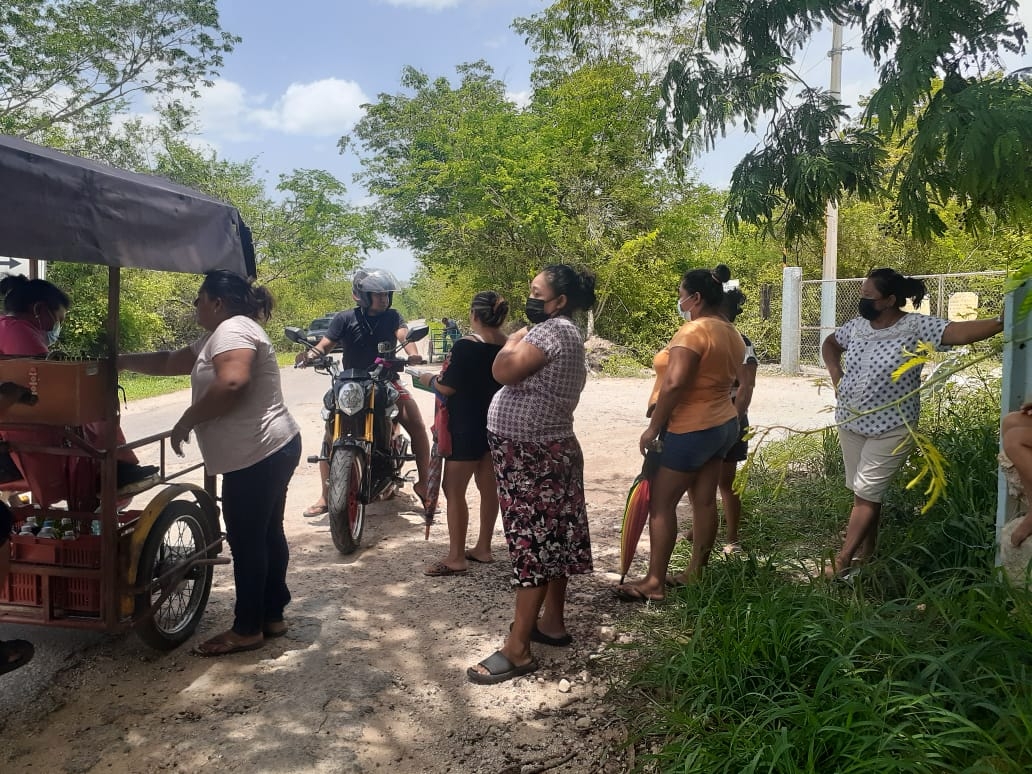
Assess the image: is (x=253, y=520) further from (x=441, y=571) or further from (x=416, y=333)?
(x=416, y=333)

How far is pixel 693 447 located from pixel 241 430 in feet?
6.98

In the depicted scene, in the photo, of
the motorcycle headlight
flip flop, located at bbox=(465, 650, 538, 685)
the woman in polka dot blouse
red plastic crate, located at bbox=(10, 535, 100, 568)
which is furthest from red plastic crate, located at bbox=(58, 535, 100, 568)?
the woman in polka dot blouse

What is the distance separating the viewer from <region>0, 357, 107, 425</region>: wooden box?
307 centimetres

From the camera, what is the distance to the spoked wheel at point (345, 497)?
188 inches

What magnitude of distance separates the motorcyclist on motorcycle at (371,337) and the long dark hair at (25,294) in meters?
1.99

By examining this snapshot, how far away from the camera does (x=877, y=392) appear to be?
395cm

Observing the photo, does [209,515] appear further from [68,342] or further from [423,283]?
[423,283]

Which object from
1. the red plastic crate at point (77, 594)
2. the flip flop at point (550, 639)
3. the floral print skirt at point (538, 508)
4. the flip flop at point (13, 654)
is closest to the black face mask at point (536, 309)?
the floral print skirt at point (538, 508)

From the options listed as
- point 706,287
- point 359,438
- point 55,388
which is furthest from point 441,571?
point 55,388

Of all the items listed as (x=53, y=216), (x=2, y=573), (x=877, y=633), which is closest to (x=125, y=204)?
(x=53, y=216)

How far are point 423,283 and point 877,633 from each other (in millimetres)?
57988

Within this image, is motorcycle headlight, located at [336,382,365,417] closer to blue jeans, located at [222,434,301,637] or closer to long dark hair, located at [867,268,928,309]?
blue jeans, located at [222,434,301,637]

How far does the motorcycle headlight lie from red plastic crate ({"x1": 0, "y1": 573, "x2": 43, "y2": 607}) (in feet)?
6.97

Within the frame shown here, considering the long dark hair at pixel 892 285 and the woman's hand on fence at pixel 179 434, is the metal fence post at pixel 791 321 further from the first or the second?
the woman's hand on fence at pixel 179 434
